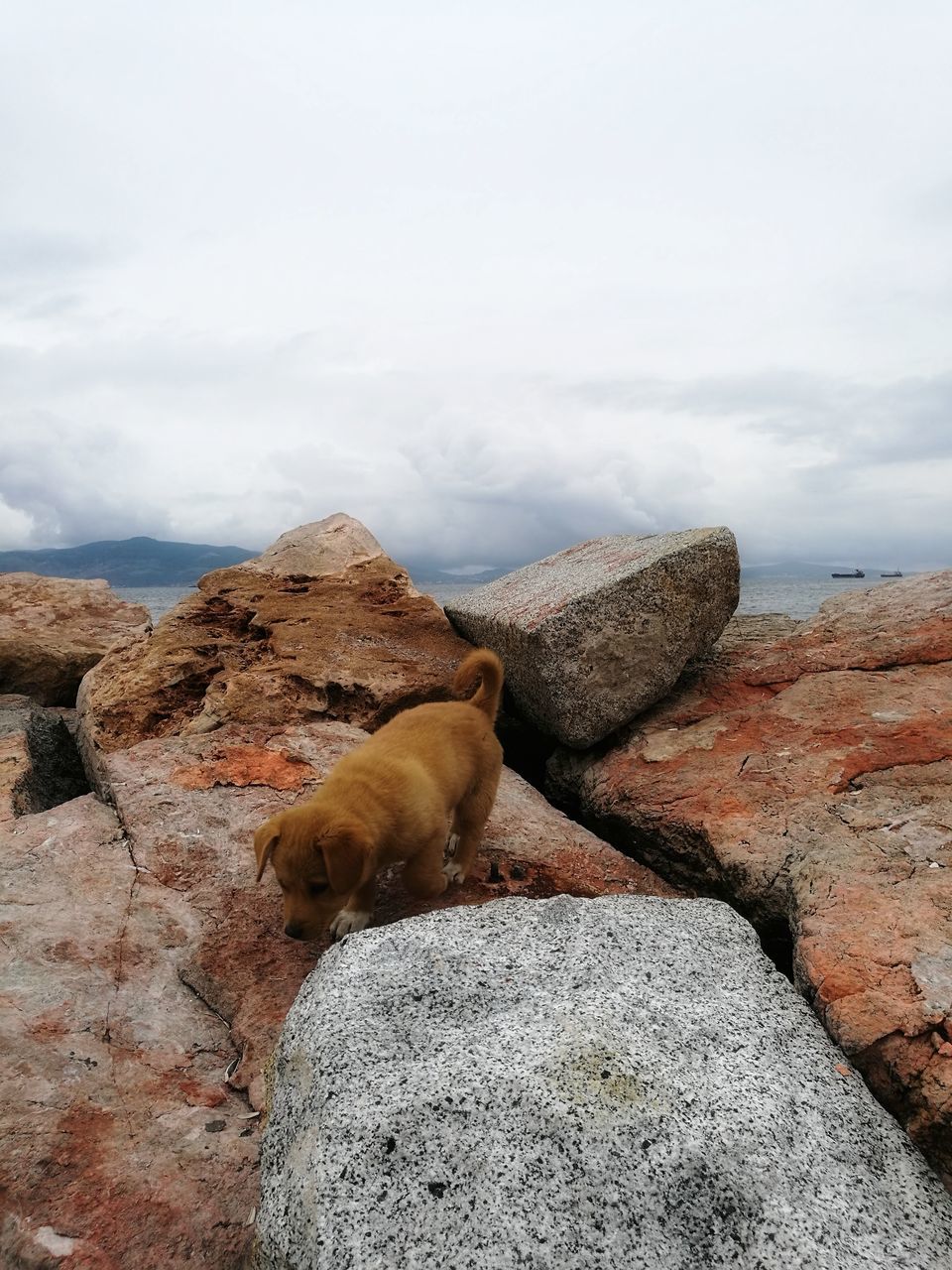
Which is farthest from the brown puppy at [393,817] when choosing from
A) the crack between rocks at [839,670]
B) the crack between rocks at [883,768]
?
the crack between rocks at [839,670]

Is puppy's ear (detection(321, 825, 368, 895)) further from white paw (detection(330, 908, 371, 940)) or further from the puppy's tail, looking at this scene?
the puppy's tail

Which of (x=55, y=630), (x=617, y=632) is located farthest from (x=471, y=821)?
(x=55, y=630)

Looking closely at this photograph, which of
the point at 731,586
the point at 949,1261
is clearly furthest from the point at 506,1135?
the point at 731,586

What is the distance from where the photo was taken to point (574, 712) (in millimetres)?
5746

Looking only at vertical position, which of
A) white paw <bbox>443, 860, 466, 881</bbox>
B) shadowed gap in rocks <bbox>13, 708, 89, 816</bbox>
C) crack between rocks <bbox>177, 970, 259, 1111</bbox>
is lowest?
crack between rocks <bbox>177, 970, 259, 1111</bbox>

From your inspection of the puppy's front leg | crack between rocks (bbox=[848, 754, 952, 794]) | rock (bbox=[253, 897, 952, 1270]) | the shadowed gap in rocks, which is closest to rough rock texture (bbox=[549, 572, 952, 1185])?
crack between rocks (bbox=[848, 754, 952, 794])

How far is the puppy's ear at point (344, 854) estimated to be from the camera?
3.66m

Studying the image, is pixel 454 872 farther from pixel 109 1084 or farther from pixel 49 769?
pixel 49 769

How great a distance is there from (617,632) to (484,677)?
3.14 ft

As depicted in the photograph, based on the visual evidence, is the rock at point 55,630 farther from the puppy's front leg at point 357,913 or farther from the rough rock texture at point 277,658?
the puppy's front leg at point 357,913

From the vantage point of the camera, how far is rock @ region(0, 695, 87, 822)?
5.42 meters

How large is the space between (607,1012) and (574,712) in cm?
304

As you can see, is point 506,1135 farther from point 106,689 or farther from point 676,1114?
point 106,689

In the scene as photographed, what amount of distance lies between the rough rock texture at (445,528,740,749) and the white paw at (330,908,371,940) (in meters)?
2.10
